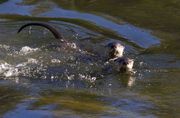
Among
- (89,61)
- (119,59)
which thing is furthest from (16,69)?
(119,59)

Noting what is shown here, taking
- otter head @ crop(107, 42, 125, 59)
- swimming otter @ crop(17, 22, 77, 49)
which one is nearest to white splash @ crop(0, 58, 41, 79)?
swimming otter @ crop(17, 22, 77, 49)

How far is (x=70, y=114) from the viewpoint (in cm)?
512

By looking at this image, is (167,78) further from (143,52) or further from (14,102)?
(14,102)

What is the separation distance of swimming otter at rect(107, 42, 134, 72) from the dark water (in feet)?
0.42

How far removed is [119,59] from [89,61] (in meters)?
0.52

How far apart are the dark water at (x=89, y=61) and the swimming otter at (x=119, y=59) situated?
5.0 inches

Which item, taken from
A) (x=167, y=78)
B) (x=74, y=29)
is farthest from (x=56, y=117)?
(x=74, y=29)

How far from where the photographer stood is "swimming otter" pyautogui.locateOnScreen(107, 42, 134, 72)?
739 centimetres

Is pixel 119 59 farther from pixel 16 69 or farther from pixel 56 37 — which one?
pixel 56 37

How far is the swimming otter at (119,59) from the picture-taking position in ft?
24.3

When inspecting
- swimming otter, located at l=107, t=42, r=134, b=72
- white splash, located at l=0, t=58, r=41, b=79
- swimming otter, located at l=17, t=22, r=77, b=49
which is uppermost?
swimming otter, located at l=17, t=22, r=77, b=49

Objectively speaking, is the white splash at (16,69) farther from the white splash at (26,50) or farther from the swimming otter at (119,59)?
the swimming otter at (119,59)

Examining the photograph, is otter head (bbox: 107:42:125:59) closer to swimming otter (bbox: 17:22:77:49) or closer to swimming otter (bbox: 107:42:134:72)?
swimming otter (bbox: 107:42:134:72)

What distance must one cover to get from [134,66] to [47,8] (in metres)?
4.24
